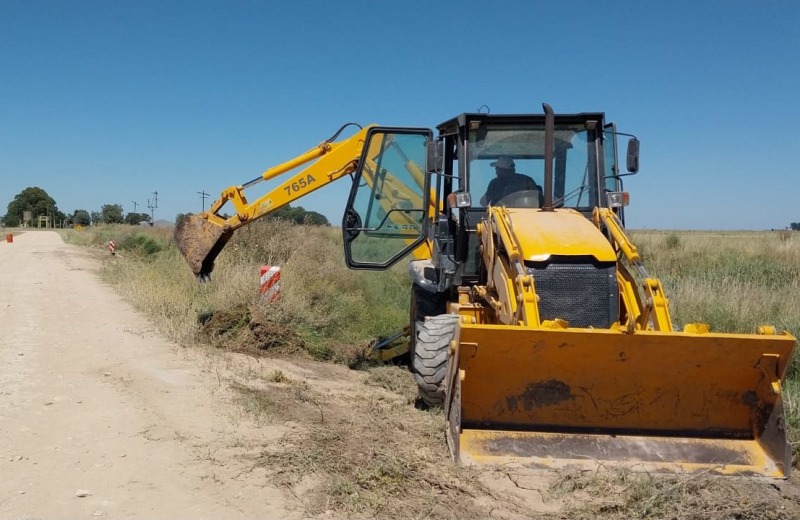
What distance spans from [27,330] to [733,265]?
14.1 meters

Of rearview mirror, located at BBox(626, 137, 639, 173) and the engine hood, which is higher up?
rearview mirror, located at BBox(626, 137, 639, 173)

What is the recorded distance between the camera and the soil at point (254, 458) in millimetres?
4137

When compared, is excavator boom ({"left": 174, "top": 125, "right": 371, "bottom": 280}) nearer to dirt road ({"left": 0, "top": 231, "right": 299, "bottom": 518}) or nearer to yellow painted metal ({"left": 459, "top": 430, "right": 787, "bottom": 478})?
dirt road ({"left": 0, "top": 231, "right": 299, "bottom": 518})

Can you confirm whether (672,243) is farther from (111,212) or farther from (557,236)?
(111,212)

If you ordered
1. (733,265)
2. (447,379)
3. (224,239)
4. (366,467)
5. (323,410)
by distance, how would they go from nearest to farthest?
1. (366,467)
2. (447,379)
3. (323,410)
4. (224,239)
5. (733,265)

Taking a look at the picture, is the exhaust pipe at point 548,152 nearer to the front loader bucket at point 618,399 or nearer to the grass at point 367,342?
the front loader bucket at point 618,399

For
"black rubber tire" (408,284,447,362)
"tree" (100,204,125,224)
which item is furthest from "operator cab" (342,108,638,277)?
"tree" (100,204,125,224)

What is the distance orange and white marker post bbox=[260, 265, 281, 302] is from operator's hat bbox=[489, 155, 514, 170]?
500 centimetres

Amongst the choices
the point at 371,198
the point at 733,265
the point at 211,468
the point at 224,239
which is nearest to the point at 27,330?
the point at 224,239

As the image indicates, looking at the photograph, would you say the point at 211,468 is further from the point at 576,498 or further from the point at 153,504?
the point at 576,498

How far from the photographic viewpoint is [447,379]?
A: 16.8ft

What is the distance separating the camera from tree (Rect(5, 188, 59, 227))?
370 ft

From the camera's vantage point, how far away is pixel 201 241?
9.14 meters

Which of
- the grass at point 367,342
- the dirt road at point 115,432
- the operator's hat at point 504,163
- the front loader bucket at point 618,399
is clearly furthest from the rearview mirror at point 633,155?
the dirt road at point 115,432
